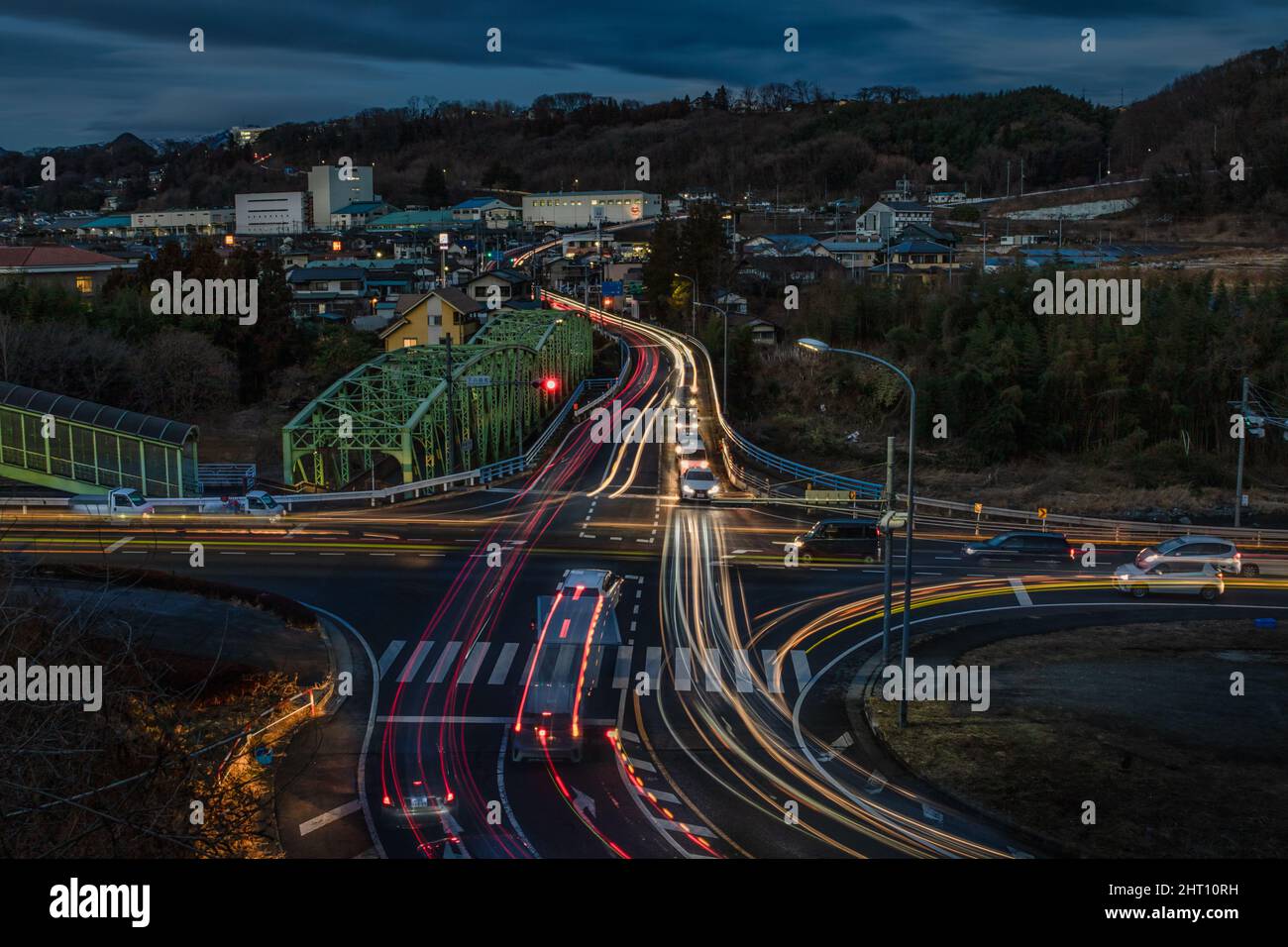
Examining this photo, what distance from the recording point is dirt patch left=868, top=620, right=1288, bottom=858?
52.5ft

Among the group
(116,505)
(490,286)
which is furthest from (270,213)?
(116,505)

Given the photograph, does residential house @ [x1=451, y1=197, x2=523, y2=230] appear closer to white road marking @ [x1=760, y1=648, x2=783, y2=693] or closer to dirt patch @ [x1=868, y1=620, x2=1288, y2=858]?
white road marking @ [x1=760, y1=648, x2=783, y2=693]

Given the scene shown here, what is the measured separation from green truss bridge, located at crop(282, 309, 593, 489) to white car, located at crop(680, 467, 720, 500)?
8.11 m

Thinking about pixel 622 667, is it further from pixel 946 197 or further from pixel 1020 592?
pixel 946 197

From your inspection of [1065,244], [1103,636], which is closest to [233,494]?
[1103,636]

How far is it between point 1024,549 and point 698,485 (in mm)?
12034

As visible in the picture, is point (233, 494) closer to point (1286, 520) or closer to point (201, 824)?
point (201, 824)

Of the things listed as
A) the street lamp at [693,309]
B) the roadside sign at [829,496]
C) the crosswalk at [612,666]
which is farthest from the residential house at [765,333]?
the crosswalk at [612,666]

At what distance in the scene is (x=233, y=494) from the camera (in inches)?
1638

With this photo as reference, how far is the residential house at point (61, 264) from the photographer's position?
79.0m

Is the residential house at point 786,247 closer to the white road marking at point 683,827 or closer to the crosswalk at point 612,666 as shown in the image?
the crosswalk at point 612,666

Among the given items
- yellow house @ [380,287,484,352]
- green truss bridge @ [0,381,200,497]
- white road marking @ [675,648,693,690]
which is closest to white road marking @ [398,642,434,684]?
white road marking @ [675,648,693,690]

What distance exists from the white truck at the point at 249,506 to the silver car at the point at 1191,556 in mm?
26017
